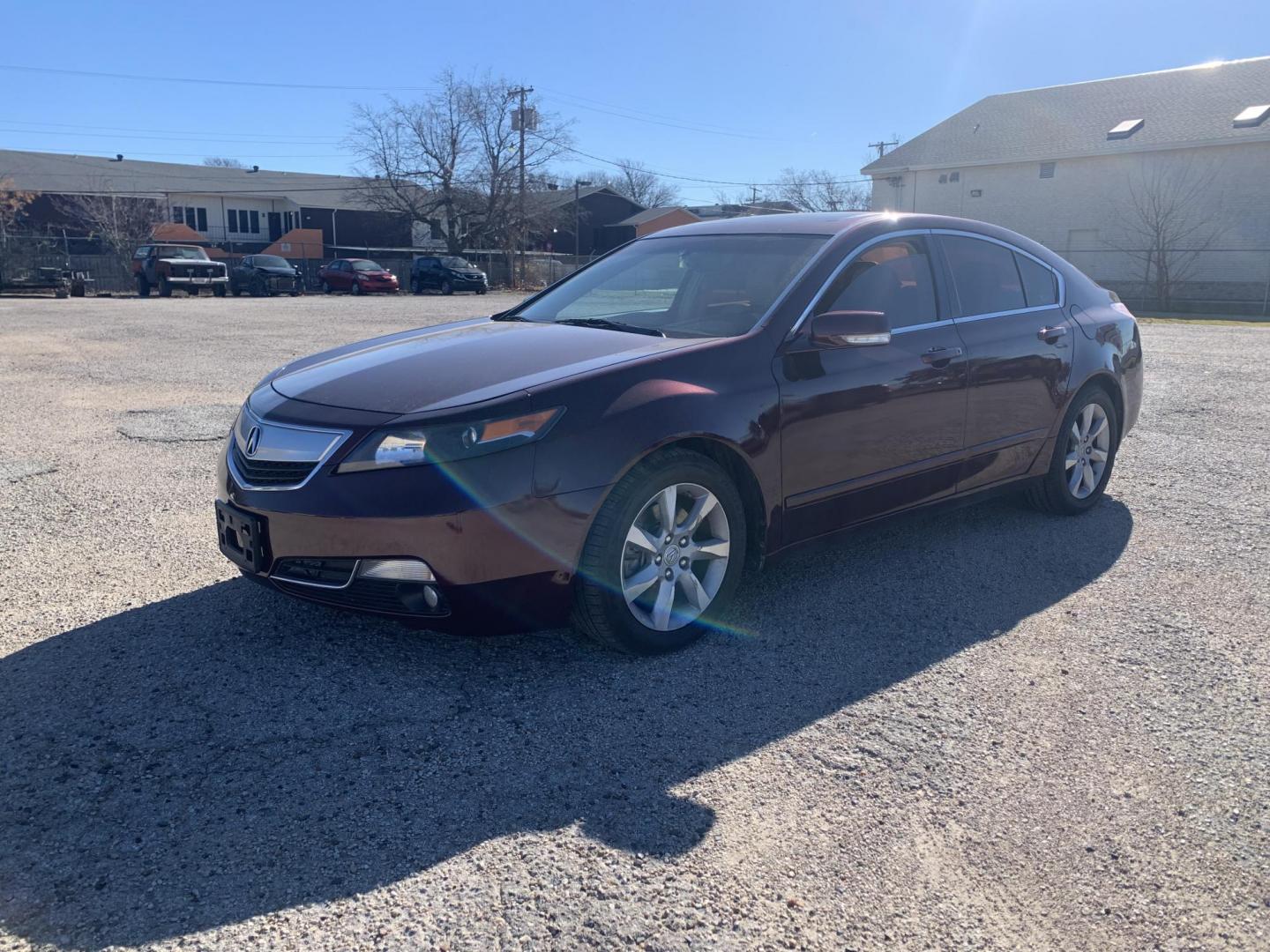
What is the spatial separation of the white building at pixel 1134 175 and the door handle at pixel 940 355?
97.0ft

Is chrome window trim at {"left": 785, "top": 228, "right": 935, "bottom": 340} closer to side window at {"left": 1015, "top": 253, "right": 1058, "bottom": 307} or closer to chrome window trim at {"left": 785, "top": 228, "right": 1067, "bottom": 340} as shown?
chrome window trim at {"left": 785, "top": 228, "right": 1067, "bottom": 340}

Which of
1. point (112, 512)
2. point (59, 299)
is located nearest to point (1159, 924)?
point (112, 512)

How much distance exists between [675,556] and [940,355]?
1735mm

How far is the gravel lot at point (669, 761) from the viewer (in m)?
2.29

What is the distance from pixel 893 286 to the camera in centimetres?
451

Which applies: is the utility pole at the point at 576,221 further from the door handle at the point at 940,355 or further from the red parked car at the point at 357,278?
the door handle at the point at 940,355

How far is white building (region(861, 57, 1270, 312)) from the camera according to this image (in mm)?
32156

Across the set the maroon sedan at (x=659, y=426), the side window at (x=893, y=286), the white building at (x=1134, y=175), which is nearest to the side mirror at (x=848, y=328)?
the maroon sedan at (x=659, y=426)

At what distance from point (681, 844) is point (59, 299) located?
35508 mm

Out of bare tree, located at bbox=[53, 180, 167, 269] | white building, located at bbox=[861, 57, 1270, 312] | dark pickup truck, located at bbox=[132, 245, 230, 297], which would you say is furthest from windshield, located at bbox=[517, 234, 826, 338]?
bare tree, located at bbox=[53, 180, 167, 269]

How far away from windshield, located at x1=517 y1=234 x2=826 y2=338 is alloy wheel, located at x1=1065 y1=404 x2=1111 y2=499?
6.92 feet

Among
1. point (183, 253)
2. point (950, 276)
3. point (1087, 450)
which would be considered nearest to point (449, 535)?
point (950, 276)

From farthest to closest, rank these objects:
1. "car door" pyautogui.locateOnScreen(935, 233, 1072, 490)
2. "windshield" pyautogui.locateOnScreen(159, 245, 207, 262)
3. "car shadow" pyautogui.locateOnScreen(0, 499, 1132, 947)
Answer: "windshield" pyautogui.locateOnScreen(159, 245, 207, 262) → "car door" pyautogui.locateOnScreen(935, 233, 1072, 490) → "car shadow" pyautogui.locateOnScreen(0, 499, 1132, 947)

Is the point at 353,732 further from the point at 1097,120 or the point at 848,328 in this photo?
the point at 1097,120
